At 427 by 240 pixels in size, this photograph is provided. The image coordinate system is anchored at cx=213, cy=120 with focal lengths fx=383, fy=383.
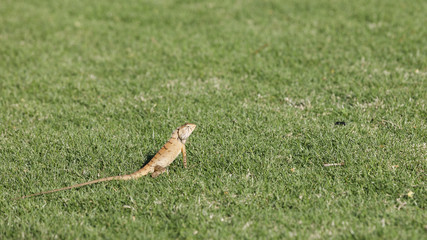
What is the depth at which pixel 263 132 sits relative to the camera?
528 centimetres

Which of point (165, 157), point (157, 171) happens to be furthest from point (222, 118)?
point (157, 171)

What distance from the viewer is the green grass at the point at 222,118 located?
3.96 m

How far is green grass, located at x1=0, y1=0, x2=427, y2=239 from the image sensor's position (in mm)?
3961

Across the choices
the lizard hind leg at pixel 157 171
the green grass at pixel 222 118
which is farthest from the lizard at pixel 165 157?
the green grass at pixel 222 118

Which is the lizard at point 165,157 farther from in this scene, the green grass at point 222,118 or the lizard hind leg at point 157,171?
the green grass at point 222,118

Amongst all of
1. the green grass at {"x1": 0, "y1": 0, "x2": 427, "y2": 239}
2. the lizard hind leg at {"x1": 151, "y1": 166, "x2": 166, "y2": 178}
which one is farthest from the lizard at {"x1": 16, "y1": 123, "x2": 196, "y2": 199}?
the green grass at {"x1": 0, "y1": 0, "x2": 427, "y2": 239}

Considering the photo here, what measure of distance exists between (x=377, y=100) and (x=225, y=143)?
2.54 metres

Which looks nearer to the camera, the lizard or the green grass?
the green grass

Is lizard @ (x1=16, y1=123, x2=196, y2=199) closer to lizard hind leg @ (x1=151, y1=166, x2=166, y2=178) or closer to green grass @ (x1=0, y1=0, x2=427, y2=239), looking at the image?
lizard hind leg @ (x1=151, y1=166, x2=166, y2=178)

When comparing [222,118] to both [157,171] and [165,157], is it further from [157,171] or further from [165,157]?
[157,171]

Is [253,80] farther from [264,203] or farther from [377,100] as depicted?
[264,203]

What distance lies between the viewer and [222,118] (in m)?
5.68

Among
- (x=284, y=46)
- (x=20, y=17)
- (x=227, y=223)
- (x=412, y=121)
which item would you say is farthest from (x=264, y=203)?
(x=20, y=17)

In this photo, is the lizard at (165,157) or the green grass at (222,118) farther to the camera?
the lizard at (165,157)
